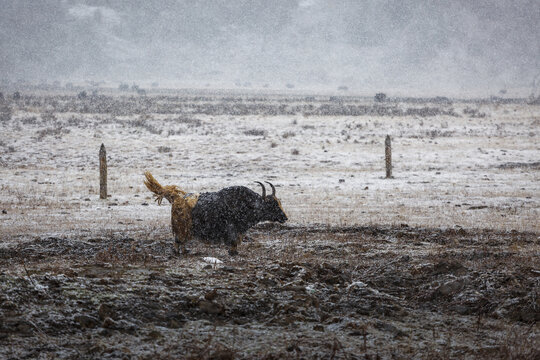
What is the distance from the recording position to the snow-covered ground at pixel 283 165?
43.9 feet

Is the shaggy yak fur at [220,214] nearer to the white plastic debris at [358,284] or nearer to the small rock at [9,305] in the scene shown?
the white plastic debris at [358,284]

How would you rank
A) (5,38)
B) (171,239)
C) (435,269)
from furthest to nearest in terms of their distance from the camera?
(5,38) < (171,239) < (435,269)

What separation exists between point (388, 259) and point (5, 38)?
157935 mm

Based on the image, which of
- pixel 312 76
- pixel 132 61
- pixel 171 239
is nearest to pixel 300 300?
pixel 171 239

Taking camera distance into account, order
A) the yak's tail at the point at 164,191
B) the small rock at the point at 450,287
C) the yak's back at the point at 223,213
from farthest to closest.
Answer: the yak's tail at the point at 164,191, the yak's back at the point at 223,213, the small rock at the point at 450,287

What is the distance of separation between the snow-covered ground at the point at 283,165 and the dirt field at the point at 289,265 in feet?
0.48

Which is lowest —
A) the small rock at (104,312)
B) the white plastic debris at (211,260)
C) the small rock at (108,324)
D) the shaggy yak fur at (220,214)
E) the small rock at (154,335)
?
the small rock at (154,335)

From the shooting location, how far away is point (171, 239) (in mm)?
9977

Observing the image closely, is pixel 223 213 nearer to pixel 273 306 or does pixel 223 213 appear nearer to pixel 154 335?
pixel 273 306

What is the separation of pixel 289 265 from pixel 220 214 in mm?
1691

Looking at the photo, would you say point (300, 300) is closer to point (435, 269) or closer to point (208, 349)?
point (208, 349)

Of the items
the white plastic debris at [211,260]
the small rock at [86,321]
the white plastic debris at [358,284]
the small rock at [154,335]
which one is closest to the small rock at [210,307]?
the small rock at [154,335]

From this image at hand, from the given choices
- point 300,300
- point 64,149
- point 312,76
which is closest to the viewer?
point 300,300

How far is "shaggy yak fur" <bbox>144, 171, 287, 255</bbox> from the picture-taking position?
8.43m
